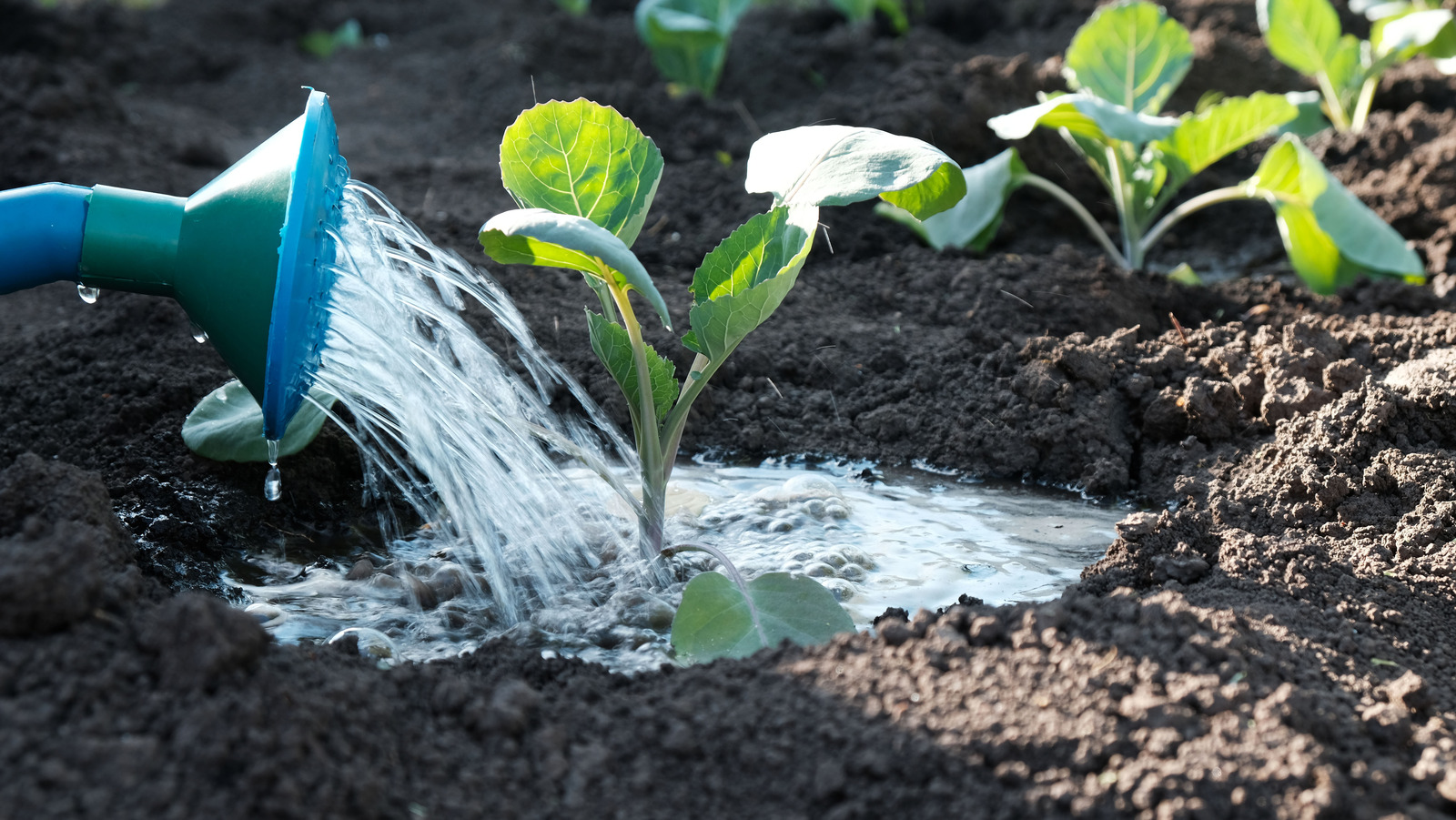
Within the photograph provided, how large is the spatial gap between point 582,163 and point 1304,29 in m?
2.99

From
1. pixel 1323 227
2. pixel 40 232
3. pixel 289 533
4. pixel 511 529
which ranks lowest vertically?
pixel 289 533

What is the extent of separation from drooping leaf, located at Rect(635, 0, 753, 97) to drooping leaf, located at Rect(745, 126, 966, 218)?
263cm

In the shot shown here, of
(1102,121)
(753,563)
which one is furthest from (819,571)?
(1102,121)

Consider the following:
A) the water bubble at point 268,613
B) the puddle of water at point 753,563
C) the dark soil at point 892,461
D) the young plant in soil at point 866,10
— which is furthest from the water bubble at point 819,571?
the young plant in soil at point 866,10

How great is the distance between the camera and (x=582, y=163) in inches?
70.1

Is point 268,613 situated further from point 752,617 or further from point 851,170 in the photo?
point 851,170

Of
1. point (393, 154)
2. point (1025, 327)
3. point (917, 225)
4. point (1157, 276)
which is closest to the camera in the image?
point (1025, 327)

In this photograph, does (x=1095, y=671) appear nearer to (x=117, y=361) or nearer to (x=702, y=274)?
(x=702, y=274)

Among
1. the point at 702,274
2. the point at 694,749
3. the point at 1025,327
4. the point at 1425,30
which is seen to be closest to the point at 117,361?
the point at 702,274

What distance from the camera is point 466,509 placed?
6.49 feet

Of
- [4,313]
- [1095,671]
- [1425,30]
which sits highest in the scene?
[1425,30]

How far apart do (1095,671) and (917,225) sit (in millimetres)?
2199

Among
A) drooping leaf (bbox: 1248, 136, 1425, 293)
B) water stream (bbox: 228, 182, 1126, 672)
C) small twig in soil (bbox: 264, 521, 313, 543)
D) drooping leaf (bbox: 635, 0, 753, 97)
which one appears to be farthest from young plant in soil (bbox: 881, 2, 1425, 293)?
small twig in soil (bbox: 264, 521, 313, 543)

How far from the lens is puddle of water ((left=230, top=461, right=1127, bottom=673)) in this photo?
1.79 meters
